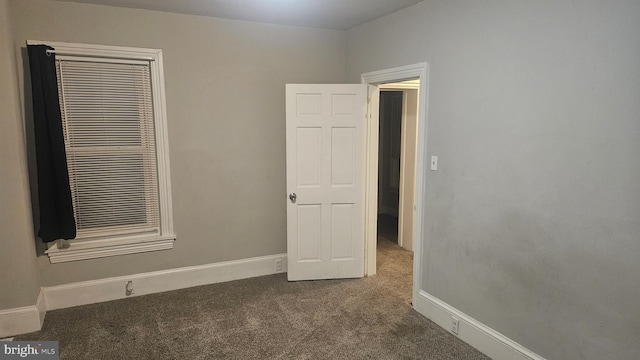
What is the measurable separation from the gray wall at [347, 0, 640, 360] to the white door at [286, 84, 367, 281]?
0.90m

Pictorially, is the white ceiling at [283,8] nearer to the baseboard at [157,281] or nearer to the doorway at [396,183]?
the doorway at [396,183]

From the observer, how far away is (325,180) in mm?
3828

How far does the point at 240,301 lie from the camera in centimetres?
344

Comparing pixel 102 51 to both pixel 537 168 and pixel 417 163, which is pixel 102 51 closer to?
pixel 417 163

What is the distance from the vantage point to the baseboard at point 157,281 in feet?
10.8

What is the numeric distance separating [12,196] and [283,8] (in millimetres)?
2551

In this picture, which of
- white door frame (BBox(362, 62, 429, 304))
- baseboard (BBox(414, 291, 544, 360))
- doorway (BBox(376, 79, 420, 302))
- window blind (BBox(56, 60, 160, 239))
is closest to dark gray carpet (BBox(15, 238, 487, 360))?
baseboard (BBox(414, 291, 544, 360))

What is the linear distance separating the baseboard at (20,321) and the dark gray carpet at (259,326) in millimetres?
→ 71

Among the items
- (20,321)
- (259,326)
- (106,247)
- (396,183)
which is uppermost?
(396,183)

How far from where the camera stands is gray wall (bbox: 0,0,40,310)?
8.75 ft

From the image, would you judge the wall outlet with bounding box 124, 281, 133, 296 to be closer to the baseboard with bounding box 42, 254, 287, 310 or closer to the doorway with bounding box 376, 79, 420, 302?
the baseboard with bounding box 42, 254, 287, 310

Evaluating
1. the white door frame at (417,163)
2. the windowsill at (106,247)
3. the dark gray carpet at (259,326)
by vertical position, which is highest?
the white door frame at (417,163)

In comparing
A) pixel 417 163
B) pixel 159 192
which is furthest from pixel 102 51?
pixel 417 163

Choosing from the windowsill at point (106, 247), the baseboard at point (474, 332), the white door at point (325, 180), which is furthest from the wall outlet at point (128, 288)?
the baseboard at point (474, 332)
